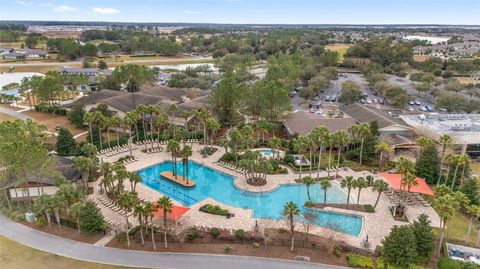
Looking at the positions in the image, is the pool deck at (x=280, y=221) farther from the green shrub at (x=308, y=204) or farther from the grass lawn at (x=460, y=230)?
the green shrub at (x=308, y=204)

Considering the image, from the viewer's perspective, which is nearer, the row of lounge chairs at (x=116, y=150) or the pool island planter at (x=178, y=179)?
the pool island planter at (x=178, y=179)

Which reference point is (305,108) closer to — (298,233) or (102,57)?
(298,233)

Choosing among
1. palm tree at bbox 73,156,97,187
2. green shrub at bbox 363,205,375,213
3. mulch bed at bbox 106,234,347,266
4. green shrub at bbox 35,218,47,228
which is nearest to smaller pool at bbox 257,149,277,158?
green shrub at bbox 363,205,375,213

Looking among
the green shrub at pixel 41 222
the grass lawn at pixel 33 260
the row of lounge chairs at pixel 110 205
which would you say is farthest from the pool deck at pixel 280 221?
the grass lawn at pixel 33 260

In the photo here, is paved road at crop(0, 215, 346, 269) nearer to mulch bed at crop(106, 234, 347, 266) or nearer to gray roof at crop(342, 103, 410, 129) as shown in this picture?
mulch bed at crop(106, 234, 347, 266)

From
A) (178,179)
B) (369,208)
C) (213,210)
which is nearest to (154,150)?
(178,179)

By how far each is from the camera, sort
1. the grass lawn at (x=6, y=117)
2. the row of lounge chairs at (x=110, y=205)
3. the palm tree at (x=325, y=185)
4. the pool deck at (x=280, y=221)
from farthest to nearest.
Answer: the grass lawn at (x=6, y=117), the palm tree at (x=325, y=185), the row of lounge chairs at (x=110, y=205), the pool deck at (x=280, y=221)
